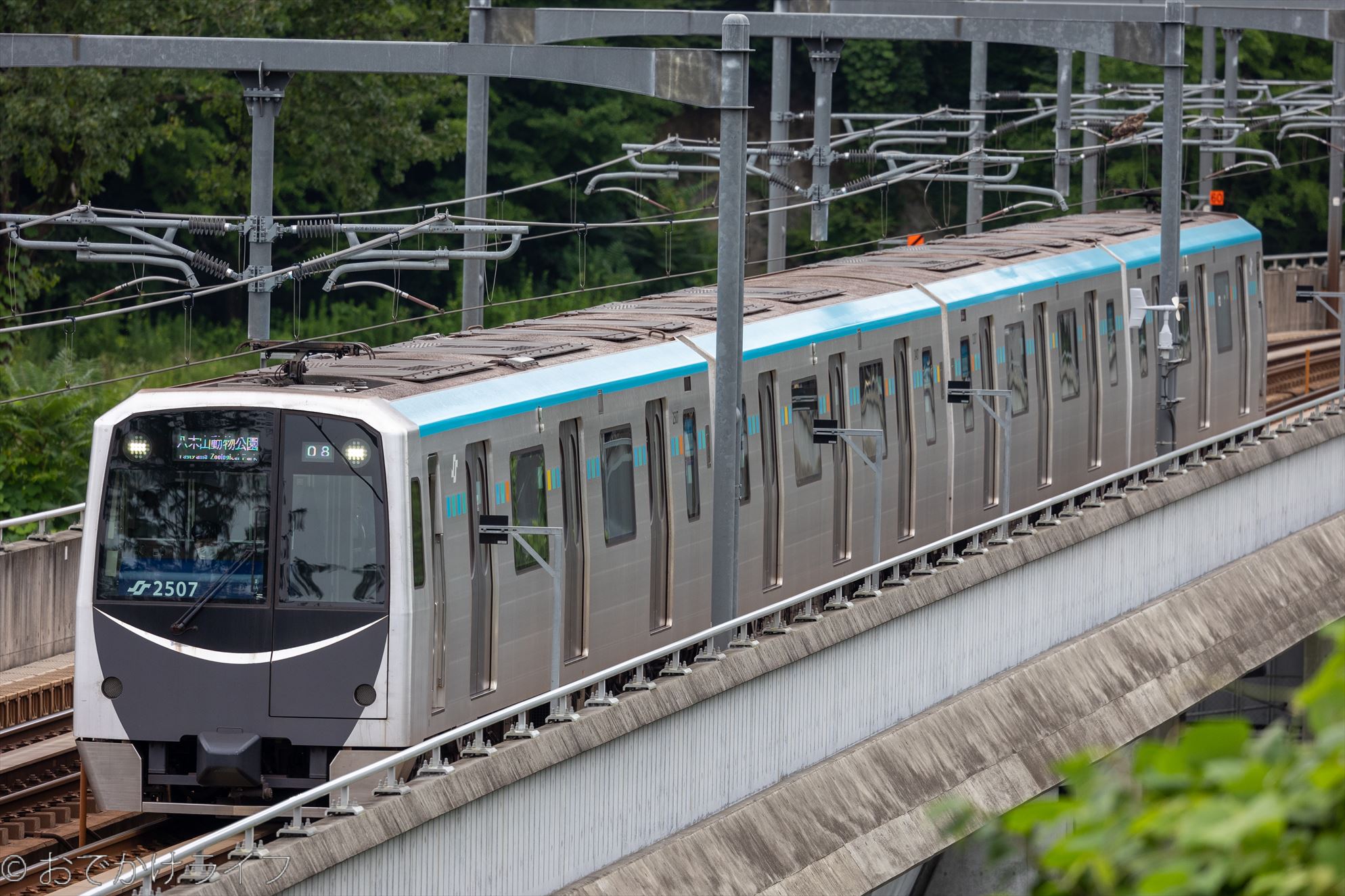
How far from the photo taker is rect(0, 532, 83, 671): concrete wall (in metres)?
18.5

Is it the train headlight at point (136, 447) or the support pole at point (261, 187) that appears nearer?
the train headlight at point (136, 447)

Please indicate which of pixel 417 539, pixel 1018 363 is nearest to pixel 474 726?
pixel 417 539

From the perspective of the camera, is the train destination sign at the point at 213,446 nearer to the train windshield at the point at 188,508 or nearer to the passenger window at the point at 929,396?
the train windshield at the point at 188,508

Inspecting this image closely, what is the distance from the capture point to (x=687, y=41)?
66.9 meters

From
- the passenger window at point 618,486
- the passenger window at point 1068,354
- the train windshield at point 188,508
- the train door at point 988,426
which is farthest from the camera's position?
the passenger window at point 1068,354

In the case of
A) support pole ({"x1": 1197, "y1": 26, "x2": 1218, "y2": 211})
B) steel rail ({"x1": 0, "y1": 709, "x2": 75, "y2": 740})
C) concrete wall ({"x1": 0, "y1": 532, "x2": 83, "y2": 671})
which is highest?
support pole ({"x1": 1197, "y1": 26, "x2": 1218, "y2": 211})

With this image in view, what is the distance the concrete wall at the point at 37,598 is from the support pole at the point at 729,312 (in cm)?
608

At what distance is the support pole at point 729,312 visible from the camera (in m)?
14.9

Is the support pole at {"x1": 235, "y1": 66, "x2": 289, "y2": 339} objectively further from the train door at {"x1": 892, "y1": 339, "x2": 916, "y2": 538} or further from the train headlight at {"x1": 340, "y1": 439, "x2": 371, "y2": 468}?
the train door at {"x1": 892, "y1": 339, "x2": 916, "y2": 538}

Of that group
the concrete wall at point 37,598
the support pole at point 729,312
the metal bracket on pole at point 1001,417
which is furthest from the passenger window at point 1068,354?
the concrete wall at point 37,598

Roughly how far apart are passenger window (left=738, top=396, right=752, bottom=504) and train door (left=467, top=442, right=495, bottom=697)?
13.0 feet

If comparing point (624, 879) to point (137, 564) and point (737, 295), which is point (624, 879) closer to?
point (137, 564)

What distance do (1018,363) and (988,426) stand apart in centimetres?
101

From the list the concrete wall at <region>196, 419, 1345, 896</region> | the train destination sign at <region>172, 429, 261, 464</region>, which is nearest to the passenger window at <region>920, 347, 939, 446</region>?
the concrete wall at <region>196, 419, 1345, 896</region>
